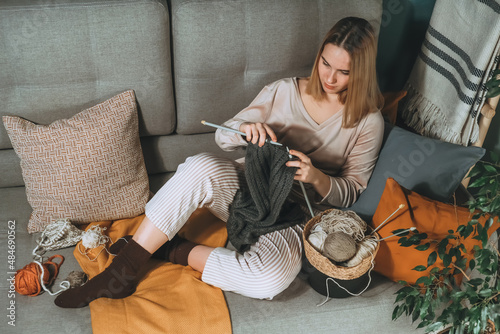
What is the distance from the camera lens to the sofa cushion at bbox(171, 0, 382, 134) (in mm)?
1535

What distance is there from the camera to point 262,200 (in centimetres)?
142

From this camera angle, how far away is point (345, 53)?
1.40 meters

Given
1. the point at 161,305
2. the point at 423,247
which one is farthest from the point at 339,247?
the point at 161,305

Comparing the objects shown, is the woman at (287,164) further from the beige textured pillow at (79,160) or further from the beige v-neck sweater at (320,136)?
the beige textured pillow at (79,160)

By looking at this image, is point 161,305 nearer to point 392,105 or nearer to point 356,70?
point 356,70

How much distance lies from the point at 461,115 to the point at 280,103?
62 centimetres

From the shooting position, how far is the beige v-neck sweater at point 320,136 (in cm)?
154

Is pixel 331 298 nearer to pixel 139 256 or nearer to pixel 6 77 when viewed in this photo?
pixel 139 256

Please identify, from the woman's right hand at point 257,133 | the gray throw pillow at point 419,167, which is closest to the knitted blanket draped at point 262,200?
the woman's right hand at point 257,133

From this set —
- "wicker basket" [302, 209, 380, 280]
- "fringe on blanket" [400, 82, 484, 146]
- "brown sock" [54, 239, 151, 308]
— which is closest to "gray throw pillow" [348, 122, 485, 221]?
"fringe on blanket" [400, 82, 484, 146]

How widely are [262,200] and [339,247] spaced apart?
11.1 inches

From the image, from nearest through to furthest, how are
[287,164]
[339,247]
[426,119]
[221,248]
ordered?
[339,247] < [287,164] < [221,248] < [426,119]

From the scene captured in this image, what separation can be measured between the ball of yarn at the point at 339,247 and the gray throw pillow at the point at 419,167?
29 cm

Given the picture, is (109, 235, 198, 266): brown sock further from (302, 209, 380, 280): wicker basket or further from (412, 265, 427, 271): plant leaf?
(412, 265, 427, 271): plant leaf
